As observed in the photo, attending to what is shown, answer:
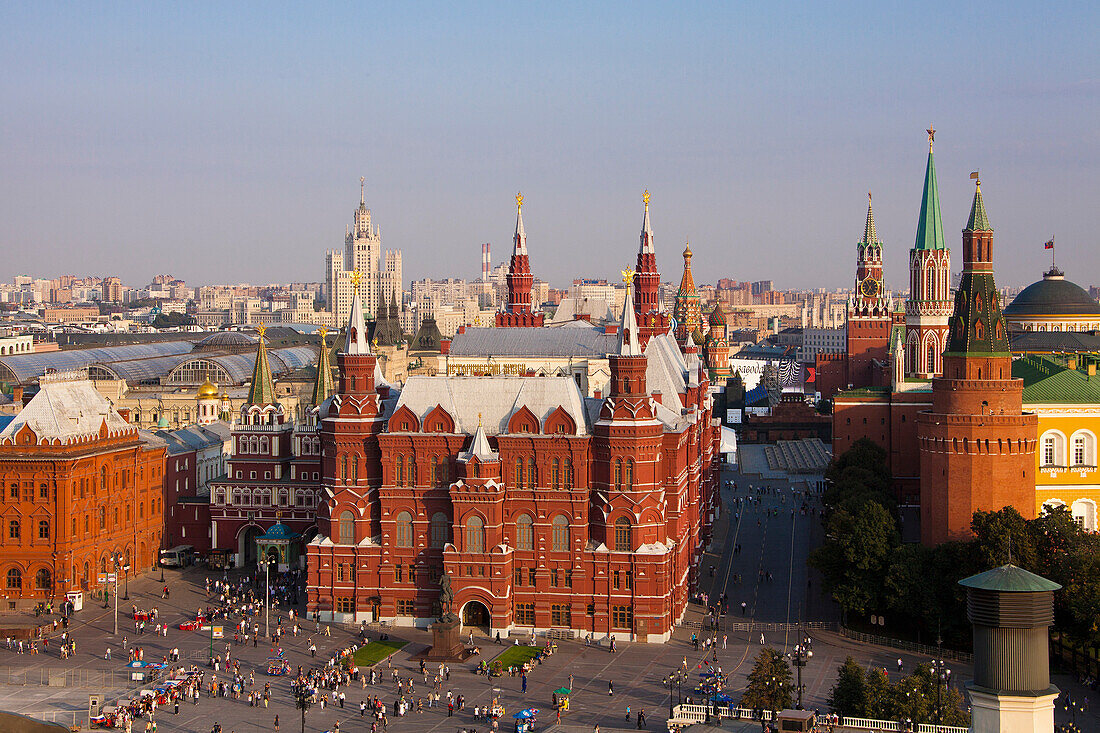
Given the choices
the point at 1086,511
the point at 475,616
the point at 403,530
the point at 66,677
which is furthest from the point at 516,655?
the point at 1086,511

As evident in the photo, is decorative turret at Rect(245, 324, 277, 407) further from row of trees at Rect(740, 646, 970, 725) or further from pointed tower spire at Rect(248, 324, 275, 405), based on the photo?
row of trees at Rect(740, 646, 970, 725)

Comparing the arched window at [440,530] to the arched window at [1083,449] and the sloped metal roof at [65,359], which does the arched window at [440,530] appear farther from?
the sloped metal roof at [65,359]

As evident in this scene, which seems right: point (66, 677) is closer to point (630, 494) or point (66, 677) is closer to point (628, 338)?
point (630, 494)

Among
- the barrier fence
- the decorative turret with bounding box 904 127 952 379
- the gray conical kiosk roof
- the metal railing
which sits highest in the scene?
the decorative turret with bounding box 904 127 952 379

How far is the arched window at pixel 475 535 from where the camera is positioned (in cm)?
6919

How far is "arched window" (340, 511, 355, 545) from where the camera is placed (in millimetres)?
72188

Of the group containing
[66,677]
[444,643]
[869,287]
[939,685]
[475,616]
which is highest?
[869,287]

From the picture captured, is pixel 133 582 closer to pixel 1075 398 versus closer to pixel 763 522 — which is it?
pixel 763 522

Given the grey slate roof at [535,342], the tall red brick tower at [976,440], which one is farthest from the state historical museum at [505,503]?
the grey slate roof at [535,342]

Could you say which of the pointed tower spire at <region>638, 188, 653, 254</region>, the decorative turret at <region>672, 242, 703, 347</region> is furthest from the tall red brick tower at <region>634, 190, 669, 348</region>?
the decorative turret at <region>672, 242, 703, 347</region>

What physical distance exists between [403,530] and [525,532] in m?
6.49

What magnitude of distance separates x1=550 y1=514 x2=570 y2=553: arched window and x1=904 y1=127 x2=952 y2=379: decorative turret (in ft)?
185

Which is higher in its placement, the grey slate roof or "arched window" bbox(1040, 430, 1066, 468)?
the grey slate roof

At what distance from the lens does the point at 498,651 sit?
2608 inches
